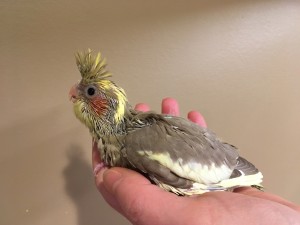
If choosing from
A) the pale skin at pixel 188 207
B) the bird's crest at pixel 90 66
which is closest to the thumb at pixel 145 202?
the pale skin at pixel 188 207

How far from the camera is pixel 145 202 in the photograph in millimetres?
761

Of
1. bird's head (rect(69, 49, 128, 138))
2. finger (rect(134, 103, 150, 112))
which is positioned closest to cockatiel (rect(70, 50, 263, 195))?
bird's head (rect(69, 49, 128, 138))

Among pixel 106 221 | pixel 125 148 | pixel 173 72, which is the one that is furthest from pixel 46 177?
pixel 173 72

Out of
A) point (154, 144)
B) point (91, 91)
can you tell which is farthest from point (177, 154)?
point (91, 91)

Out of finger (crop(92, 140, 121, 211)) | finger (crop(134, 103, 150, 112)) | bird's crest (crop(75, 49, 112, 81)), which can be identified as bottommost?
finger (crop(92, 140, 121, 211))

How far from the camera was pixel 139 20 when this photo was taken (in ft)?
4.01

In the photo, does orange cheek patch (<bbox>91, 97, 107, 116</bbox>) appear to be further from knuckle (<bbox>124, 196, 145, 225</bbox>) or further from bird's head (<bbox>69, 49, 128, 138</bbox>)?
knuckle (<bbox>124, 196, 145, 225</bbox>)

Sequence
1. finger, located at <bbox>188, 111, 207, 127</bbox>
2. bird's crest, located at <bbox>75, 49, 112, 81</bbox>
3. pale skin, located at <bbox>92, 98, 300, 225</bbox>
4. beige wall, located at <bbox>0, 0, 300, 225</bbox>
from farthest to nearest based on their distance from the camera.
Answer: finger, located at <bbox>188, 111, 207, 127</bbox>, beige wall, located at <bbox>0, 0, 300, 225</bbox>, bird's crest, located at <bbox>75, 49, 112, 81</bbox>, pale skin, located at <bbox>92, 98, 300, 225</bbox>

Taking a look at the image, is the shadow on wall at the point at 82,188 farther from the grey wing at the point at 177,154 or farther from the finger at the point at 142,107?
the grey wing at the point at 177,154

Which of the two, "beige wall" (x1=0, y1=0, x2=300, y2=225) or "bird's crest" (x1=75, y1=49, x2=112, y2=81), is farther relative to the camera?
"beige wall" (x1=0, y1=0, x2=300, y2=225)

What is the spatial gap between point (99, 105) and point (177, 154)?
0.23 meters

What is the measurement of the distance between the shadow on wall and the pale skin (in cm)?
40

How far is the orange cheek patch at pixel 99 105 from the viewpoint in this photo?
925mm

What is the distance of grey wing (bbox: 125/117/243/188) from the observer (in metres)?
0.84
